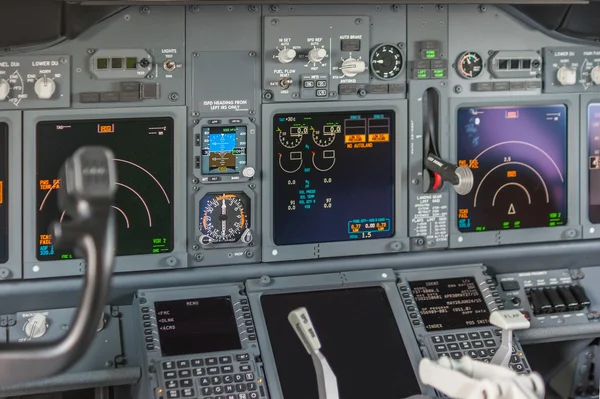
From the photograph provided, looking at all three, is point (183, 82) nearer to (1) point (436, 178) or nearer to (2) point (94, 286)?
(1) point (436, 178)

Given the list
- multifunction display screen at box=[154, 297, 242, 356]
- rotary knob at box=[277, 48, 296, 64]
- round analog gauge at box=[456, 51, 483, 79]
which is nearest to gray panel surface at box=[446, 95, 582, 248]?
round analog gauge at box=[456, 51, 483, 79]

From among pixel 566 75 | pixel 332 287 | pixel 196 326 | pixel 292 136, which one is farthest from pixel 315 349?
pixel 566 75

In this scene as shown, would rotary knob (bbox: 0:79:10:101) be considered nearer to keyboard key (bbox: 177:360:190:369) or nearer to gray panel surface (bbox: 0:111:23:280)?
gray panel surface (bbox: 0:111:23:280)

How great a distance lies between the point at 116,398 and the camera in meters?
4.61

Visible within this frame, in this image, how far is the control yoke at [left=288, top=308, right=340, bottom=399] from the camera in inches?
141

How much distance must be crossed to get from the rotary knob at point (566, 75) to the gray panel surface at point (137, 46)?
75.5 inches

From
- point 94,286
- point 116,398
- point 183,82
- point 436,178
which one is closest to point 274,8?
point 183,82

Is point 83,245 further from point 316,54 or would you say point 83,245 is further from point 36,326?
point 316,54

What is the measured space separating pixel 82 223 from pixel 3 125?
2.38m

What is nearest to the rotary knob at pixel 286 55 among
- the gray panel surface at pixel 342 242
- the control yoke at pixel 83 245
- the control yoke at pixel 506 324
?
the gray panel surface at pixel 342 242

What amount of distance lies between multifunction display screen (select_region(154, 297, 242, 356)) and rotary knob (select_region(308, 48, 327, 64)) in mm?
1219

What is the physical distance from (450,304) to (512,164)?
797 millimetres

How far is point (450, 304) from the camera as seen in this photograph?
4.86 metres

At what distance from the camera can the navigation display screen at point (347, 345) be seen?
4430 mm
